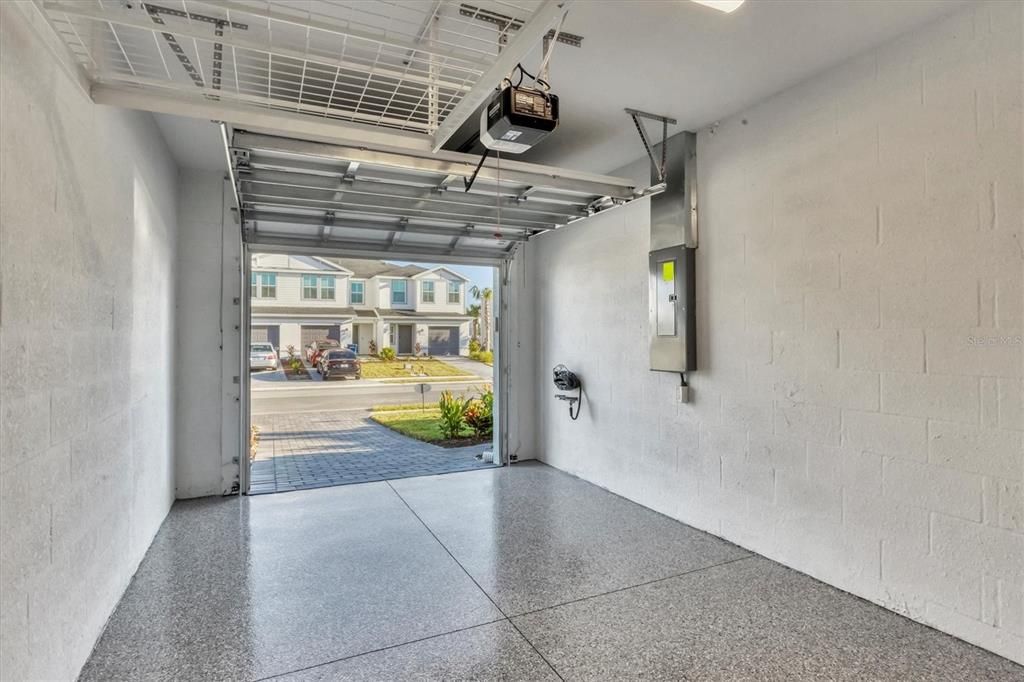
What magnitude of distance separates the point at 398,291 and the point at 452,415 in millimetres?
2437

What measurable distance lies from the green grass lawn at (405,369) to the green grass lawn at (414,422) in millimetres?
728

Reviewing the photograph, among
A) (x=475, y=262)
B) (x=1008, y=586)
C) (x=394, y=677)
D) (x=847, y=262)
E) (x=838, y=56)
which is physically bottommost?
(x=394, y=677)

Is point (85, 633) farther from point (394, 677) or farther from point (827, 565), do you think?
point (827, 565)

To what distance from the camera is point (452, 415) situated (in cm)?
775

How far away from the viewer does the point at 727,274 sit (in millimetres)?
3564

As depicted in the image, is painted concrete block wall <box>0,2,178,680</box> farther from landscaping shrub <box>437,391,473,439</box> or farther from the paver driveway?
landscaping shrub <box>437,391,473,439</box>

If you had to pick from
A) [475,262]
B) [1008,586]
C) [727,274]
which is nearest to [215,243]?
[475,262]

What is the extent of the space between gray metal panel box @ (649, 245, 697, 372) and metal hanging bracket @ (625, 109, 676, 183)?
0.61m

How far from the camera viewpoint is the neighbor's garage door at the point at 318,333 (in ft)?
26.3

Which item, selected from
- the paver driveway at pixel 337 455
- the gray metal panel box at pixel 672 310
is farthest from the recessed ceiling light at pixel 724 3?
the paver driveway at pixel 337 455

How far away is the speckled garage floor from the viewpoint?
7.09 ft

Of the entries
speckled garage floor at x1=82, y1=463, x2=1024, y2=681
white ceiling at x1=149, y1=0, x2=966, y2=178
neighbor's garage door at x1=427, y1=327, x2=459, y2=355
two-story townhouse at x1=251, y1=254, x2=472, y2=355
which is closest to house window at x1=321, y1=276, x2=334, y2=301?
two-story townhouse at x1=251, y1=254, x2=472, y2=355

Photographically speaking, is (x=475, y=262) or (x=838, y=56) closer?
(x=838, y=56)

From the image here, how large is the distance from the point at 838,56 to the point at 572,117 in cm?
157
